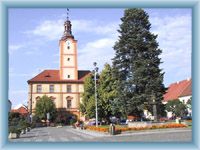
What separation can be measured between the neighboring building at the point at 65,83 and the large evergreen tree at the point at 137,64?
44664 millimetres

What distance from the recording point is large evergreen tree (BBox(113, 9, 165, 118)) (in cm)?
3984

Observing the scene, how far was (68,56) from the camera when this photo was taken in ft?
283

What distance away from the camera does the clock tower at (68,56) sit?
86.1 metres

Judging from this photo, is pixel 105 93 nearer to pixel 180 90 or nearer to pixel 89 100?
pixel 89 100

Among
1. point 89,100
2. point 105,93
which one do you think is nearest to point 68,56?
point 89,100

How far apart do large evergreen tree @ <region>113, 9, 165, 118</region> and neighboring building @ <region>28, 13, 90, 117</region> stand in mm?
44664

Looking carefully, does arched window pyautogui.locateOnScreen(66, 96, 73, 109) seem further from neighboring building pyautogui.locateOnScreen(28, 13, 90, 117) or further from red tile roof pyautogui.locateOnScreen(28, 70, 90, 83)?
red tile roof pyautogui.locateOnScreen(28, 70, 90, 83)

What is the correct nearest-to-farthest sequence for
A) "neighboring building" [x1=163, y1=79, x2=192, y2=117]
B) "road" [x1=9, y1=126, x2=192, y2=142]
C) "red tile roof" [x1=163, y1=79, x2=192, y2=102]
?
"road" [x1=9, y1=126, x2=192, y2=142] < "neighboring building" [x1=163, y1=79, x2=192, y2=117] < "red tile roof" [x1=163, y1=79, x2=192, y2=102]

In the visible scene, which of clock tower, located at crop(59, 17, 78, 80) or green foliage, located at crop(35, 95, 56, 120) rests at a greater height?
clock tower, located at crop(59, 17, 78, 80)

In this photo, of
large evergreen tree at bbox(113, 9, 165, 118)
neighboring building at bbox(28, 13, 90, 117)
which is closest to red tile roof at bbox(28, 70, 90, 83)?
neighboring building at bbox(28, 13, 90, 117)

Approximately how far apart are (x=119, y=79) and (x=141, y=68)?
3.16 metres
